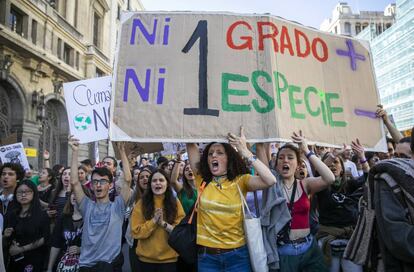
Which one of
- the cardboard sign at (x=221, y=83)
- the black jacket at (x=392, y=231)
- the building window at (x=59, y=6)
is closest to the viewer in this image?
the black jacket at (x=392, y=231)

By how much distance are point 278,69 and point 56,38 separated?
19292 mm

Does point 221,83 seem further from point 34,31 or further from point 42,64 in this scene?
point 34,31

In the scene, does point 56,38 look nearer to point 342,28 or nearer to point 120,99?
point 120,99

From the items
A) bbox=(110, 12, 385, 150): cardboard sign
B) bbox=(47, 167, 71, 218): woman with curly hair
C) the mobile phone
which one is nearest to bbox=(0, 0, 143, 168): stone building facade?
bbox=(47, 167, 71, 218): woman with curly hair

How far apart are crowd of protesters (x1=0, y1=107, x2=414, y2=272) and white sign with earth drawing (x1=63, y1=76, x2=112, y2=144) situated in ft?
2.13

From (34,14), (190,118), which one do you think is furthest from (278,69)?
(34,14)

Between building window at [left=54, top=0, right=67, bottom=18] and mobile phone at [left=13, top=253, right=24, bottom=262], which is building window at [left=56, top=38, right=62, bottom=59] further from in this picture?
mobile phone at [left=13, top=253, right=24, bottom=262]

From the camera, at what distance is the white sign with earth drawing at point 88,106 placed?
449cm

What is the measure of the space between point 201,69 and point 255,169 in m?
1.00

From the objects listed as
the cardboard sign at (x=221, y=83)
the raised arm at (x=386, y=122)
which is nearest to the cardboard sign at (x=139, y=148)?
the cardboard sign at (x=221, y=83)

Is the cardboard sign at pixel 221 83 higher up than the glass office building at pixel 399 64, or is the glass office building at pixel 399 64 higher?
the glass office building at pixel 399 64

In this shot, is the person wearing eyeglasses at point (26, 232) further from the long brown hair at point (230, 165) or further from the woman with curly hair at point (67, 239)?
the long brown hair at point (230, 165)

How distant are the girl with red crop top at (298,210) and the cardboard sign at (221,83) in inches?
9.7

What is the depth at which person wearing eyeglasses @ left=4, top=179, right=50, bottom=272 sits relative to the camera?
4.11 metres
